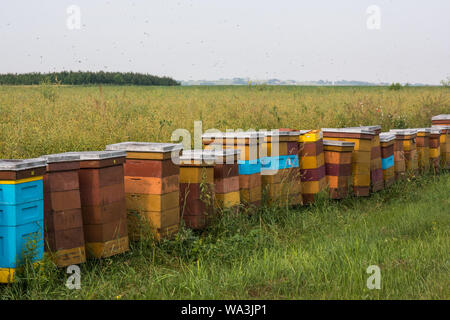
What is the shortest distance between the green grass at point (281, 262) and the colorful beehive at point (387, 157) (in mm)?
1484

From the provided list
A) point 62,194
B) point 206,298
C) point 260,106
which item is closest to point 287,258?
point 206,298

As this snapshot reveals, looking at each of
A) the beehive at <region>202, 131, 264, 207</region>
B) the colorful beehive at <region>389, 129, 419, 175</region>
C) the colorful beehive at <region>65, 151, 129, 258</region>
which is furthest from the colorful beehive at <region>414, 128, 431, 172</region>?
the colorful beehive at <region>65, 151, 129, 258</region>

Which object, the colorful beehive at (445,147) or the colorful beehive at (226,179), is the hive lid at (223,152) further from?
the colorful beehive at (445,147)

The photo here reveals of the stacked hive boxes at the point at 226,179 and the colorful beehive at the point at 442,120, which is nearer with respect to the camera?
the stacked hive boxes at the point at 226,179

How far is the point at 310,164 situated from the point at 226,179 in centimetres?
162

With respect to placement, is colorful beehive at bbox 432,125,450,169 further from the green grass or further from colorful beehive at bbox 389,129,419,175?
the green grass

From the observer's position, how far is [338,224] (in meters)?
5.84

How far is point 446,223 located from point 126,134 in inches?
184

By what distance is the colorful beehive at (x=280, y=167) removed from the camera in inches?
234

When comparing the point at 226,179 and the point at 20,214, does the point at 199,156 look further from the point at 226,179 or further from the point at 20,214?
the point at 20,214

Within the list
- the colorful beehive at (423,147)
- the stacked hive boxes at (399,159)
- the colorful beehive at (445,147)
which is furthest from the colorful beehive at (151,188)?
the colorful beehive at (445,147)

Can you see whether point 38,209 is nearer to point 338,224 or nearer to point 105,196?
point 105,196

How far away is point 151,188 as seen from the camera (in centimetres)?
440

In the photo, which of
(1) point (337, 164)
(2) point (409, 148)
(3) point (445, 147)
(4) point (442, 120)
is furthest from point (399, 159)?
(4) point (442, 120)
